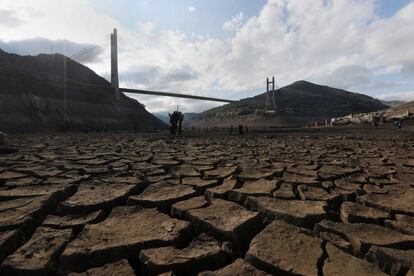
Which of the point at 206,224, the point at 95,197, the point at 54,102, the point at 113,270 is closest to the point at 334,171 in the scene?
the point at 206,224

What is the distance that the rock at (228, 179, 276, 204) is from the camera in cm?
243

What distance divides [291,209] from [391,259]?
72 cm

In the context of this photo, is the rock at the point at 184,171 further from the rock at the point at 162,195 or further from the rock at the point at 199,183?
the rock at the point at 162,195

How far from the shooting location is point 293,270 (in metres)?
1.38

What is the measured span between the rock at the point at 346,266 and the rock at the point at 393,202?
2.82 ft

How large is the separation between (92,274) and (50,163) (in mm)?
3063

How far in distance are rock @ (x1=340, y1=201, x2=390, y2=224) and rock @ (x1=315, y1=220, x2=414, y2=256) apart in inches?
4.0

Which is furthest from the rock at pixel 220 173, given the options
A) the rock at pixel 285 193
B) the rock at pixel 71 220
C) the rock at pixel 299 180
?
the rock at pixel 71 220

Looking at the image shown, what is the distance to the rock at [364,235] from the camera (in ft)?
5.30

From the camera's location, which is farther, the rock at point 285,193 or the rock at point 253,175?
the rock at point 253,175

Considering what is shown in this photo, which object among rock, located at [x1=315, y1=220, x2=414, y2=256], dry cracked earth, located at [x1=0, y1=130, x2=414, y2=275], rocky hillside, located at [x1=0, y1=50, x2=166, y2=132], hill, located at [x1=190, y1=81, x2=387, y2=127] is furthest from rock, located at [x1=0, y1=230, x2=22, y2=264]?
hill, located at [x1=190, y1=81, x2=387, y2=127]

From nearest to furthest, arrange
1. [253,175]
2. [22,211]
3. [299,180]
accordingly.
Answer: [22,211], [299,180], [253,175]

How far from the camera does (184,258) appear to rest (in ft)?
4.91

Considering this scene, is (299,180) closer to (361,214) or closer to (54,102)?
(361,214)
